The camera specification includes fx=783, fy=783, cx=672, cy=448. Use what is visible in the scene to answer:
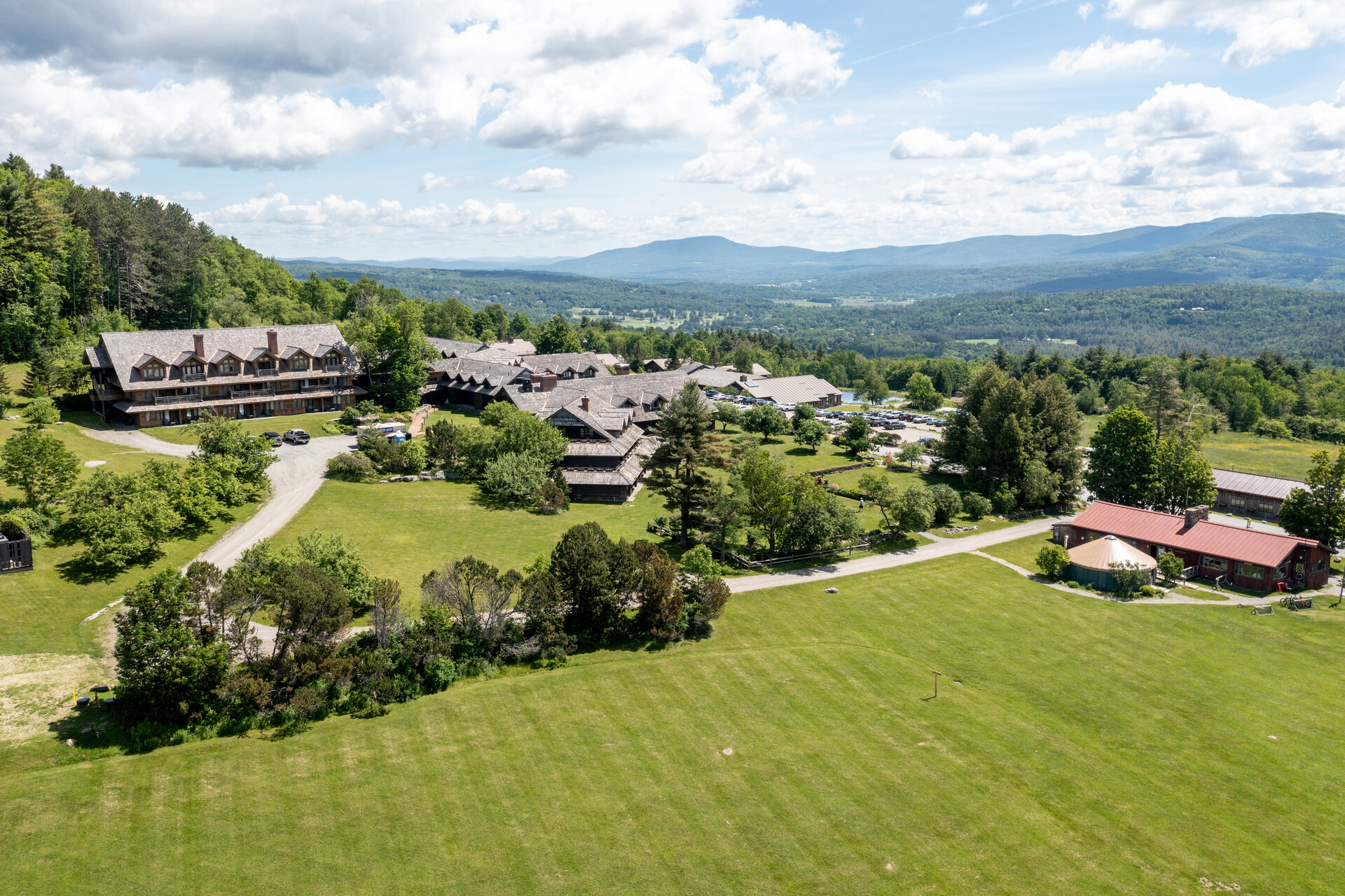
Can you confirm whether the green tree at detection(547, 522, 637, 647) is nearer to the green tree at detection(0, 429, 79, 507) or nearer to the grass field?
the grass field

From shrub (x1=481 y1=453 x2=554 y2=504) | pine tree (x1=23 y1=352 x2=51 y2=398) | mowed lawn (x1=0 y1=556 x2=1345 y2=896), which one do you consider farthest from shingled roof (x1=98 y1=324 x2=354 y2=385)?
mowed lawn (x1=0 y1=556 x2=1345 y2=896)

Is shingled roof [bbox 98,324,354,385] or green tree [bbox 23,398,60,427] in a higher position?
shingled roof [bbox 98,324,354,385]

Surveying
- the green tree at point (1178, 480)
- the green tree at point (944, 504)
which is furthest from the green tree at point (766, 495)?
the green tree at point (1178, 480)

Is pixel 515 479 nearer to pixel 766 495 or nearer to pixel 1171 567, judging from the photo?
pixel 766 495

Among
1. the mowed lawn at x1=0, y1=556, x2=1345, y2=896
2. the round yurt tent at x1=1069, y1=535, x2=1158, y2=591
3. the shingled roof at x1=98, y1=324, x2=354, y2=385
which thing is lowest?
the mowed lawn at x1=0, y1=556, x2=1345, y2=896

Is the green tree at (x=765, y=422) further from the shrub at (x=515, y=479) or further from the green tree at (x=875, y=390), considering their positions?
the green tree at (x=875, y=390)

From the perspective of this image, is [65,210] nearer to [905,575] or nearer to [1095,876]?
[905,575]

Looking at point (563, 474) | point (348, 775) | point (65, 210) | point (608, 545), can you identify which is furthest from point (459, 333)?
point (348, 775)
